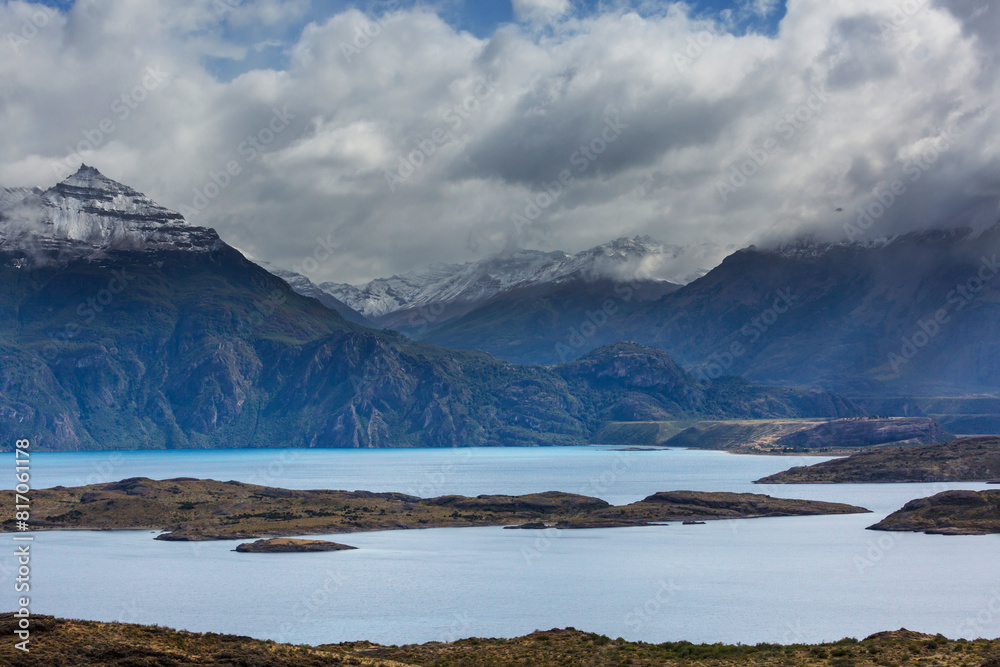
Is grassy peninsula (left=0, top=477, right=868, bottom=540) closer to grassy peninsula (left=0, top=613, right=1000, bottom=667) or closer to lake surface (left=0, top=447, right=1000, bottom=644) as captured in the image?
lake surface (left=0, top=447, right=1000, bottom=644)

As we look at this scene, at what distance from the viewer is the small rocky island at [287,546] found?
14312 centimetres

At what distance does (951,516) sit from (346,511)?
104 metres

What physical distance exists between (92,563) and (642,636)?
8160 cm

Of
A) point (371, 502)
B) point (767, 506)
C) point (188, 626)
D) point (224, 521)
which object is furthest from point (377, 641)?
point (767, 506)

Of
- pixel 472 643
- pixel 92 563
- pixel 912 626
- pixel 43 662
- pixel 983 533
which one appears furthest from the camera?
pixel 983 533

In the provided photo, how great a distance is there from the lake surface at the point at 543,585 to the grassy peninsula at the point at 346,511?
38.9ft

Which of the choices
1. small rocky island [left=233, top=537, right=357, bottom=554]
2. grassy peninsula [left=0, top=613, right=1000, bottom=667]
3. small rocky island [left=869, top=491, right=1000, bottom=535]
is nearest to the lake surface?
small rocky island [left=233, top=537, right=357, bottom=554]

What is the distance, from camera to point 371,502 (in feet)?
640

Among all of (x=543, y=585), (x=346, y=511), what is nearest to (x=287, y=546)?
(x=346, y=511)

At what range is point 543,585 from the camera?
11262 cm

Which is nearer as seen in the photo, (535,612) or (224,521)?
(535,612)

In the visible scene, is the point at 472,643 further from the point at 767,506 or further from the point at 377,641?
the point at 767,506

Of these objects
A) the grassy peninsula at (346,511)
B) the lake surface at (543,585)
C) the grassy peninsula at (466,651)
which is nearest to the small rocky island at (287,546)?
the lake surface at (543,585)

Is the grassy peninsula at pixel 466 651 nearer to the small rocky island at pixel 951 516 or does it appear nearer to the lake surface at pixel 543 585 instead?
the lake surface at pixel 543 585
